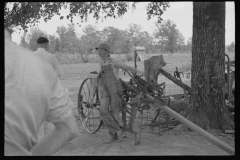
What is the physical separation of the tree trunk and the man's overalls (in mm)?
1421

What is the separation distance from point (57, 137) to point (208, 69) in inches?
194

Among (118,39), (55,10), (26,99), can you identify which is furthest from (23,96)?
(118,39)

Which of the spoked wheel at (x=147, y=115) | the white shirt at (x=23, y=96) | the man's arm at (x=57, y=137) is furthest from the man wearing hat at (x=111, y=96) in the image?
the white shirt at (x=23, y=96)

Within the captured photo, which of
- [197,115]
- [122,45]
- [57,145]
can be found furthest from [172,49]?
[57,145]

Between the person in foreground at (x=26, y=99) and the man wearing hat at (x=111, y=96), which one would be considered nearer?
the person in foreground at (x=26, y=99)

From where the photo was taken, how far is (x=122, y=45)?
126 ft

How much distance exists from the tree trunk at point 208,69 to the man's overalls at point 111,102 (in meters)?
1.42

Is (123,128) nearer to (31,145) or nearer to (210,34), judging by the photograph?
(210,34)

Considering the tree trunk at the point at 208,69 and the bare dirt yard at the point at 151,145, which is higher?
the tree trunk at the point at 208,69

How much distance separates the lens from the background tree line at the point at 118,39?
32.4m

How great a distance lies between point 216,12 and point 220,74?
3.56 ft

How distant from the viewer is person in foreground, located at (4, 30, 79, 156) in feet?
3.41

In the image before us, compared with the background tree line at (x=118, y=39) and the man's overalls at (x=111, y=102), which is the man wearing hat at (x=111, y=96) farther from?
the background tree line at (x=118, y=39)
